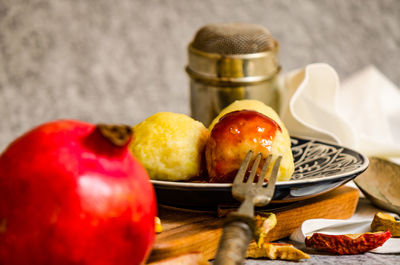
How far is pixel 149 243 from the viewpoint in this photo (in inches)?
15.1

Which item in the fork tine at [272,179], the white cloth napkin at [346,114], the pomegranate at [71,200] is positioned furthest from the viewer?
the white cloth napkin at [346,114]

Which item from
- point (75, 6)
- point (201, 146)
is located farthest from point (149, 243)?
point (75, 6)

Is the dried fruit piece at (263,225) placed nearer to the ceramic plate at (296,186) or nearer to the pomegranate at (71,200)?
the ceramic plate at (296,186)

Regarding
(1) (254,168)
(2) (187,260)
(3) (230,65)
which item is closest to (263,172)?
(1) (254,168)

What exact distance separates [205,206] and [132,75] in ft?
3.53

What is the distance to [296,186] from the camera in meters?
0.50

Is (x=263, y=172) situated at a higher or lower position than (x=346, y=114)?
higher

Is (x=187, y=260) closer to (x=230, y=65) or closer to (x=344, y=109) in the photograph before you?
(x=230, y=65)

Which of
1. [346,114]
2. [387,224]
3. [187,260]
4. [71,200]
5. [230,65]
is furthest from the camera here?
[346,114]

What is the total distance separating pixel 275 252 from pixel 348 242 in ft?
0.25

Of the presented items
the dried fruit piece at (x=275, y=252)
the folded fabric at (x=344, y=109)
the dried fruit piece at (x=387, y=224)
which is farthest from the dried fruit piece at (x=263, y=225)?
the folded fabric at (x=344, y=109)

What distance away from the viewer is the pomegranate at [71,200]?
1.12 feet

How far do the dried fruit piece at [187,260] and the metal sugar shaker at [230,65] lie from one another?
1.46 ft

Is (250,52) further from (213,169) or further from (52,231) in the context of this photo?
(52,231)
